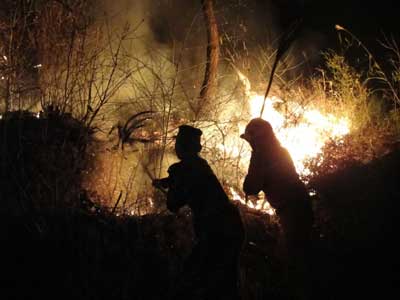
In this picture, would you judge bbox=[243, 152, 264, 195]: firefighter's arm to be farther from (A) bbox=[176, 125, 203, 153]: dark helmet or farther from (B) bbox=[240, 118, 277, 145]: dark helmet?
(A) bbox=[176, 125, 203, 153]: dark helmet

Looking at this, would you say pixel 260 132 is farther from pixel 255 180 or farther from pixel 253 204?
pixel 253 204

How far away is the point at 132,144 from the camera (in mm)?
8844

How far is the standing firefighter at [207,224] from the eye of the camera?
445 cm

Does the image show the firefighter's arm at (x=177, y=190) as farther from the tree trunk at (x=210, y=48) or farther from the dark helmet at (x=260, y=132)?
the tree trunk at (x=210, y=48)

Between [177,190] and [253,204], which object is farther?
[253,204]

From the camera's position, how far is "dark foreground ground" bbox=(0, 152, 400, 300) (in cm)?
533

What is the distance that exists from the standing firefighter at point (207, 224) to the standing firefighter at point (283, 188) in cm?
79

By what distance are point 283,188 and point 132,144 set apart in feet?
14.0

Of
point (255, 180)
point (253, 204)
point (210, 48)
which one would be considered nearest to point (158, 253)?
point (255, 180)

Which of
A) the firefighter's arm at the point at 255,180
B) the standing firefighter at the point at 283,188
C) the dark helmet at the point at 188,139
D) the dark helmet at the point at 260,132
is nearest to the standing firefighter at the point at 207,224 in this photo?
the dark helmet at the point at 188,139

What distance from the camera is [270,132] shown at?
17.3ft

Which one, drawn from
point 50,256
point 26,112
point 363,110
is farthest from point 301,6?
point 50,256

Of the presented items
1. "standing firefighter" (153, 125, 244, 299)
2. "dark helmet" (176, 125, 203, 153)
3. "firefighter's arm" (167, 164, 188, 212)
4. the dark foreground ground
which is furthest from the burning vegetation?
"dark helmet" (176, 125, 203, 153)

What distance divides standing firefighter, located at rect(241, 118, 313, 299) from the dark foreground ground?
28 cm
